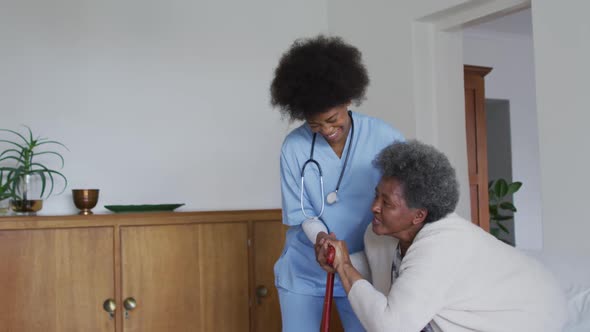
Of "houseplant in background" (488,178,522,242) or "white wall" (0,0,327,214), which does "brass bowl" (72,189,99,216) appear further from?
"houseplant in background" (488,178,522,242)

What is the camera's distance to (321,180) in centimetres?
214

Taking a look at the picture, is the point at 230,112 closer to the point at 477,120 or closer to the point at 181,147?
the point at 181,147

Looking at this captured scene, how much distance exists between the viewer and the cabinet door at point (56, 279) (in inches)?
110

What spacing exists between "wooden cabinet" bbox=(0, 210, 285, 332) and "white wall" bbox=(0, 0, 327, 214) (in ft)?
1.65

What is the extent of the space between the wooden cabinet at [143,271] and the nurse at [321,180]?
108 centimetres

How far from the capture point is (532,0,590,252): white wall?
2703 mm

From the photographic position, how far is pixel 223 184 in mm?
3832

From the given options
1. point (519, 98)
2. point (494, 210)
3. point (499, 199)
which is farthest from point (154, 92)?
point (519, 98)

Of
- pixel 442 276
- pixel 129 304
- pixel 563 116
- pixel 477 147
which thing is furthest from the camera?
pixel 477 147

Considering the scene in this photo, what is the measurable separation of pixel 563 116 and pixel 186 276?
→ 1827 mm

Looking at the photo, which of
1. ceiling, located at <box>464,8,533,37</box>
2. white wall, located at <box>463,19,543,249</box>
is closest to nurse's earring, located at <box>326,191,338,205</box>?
ceiling, located at <box>464,8,533,37</box>

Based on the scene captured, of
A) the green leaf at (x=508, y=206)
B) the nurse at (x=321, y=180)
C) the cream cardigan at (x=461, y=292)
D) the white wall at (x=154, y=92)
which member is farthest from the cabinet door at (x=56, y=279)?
the green leaf at (x=508, y=206)

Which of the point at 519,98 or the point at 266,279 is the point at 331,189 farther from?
the point at 519,98

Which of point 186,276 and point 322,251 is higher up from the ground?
point 322,251
